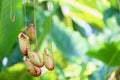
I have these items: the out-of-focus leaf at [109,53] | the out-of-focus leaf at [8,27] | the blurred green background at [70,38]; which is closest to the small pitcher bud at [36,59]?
the blurred green background at [70,38]

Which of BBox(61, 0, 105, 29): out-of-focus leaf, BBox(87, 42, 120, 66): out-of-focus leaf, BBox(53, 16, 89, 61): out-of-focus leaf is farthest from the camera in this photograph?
BBox(61, 0, 105, 29): out-of-focus leaf

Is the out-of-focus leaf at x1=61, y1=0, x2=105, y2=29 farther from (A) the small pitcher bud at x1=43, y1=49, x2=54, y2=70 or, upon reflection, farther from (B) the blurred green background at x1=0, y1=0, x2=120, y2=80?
(A) the small pitcher bud at x1=43, y1=49, x2=54, y2=70

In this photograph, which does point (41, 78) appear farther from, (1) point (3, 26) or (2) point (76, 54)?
(2) point (76, 54)

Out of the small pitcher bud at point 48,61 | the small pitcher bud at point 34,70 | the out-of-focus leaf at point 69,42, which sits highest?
the small pitcher bud at point 48,61

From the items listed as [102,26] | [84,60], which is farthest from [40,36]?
[102,26]

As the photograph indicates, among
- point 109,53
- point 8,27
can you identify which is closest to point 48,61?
point 8,27

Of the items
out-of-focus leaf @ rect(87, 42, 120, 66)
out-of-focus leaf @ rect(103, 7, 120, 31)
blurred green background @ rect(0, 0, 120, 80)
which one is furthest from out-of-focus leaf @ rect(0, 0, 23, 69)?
out-of-focus leaf @ rect(103, 7, 120, 31)

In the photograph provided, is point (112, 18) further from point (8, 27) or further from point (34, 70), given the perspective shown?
point (34, 70)

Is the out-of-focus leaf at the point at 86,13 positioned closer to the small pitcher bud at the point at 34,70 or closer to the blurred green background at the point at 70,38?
the blurred green background at the point at 70,38
